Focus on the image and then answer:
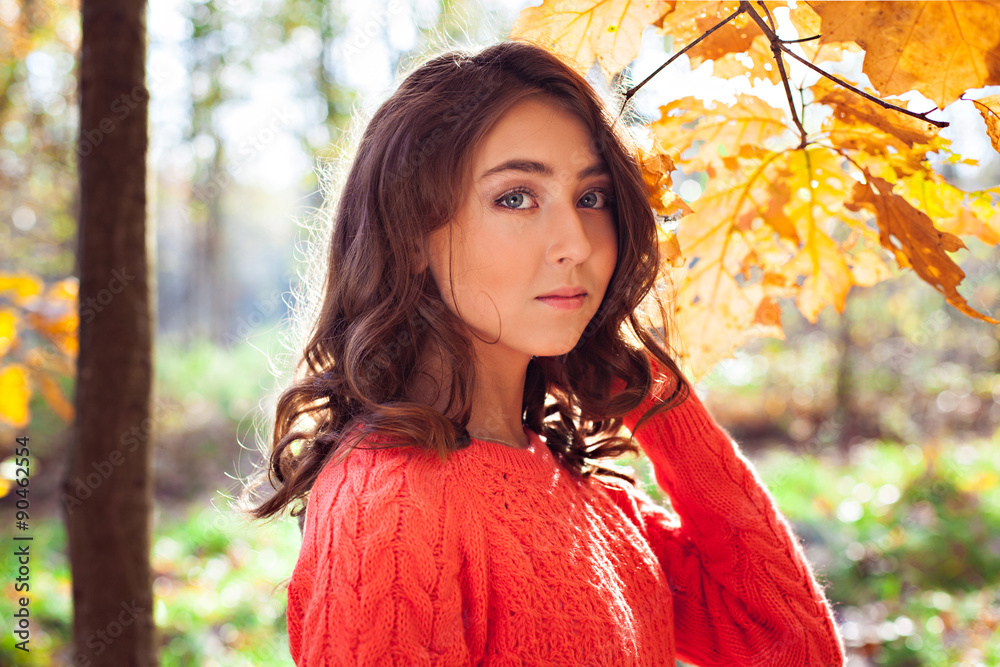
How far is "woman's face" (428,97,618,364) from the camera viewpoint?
1.20 metres

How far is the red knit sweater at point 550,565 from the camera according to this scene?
0.91 metres

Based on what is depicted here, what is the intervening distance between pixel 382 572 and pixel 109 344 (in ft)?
3.18

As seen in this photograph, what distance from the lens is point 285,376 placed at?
194cm

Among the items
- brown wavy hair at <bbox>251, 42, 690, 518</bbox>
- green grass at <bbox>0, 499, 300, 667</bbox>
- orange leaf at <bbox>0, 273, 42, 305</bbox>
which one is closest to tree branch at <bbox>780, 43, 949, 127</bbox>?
brown wavy hair at <bbox>251, 42, 690, 518</bbox>

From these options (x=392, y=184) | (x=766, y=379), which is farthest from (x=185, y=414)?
(x=392, y=184)

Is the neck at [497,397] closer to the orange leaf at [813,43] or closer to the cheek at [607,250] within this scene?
the cheek at [607,250]

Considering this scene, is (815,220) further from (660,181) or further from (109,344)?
(109,344)

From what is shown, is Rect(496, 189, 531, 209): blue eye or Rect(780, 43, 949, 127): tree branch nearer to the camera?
Rect(780, 43, 949, 127): tree branch

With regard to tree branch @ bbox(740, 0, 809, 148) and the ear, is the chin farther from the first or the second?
tree branch @ bbox(740, 0, 809, 148)

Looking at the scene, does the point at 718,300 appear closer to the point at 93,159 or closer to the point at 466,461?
the point at 466,461

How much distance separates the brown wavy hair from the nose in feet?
0.55

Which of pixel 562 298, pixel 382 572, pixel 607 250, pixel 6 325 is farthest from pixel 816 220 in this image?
pixel 6 325

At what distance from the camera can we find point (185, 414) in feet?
25.4

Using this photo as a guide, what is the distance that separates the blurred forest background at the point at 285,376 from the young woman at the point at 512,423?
0.28m
